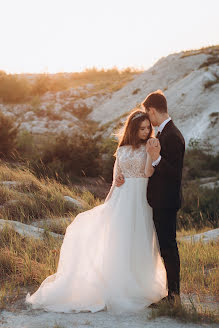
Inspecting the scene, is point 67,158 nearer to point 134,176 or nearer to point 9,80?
point 134,176

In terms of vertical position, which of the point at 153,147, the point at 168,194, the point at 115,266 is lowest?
the point at 115,266

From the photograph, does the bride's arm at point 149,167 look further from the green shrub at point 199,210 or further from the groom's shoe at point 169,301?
the green shrub at point 199,210

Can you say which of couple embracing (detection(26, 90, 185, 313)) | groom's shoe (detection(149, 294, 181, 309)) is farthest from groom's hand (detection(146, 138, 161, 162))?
groom's shoe (detection(149, 294, 181, 309))

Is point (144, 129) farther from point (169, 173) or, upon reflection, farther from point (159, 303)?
point (159, 303)

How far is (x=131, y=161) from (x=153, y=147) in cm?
37

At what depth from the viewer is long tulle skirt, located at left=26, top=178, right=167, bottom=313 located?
376cm

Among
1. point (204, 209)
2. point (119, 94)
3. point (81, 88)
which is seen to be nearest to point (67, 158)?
point (204, 209)

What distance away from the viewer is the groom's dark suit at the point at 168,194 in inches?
145

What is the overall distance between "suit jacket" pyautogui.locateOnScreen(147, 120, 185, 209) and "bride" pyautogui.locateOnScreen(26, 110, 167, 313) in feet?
0.49

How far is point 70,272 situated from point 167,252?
3.28ft

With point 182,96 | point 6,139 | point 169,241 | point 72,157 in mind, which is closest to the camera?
point 169,241

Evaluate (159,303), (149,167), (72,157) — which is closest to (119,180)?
(149,167)

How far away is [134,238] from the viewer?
153 inches

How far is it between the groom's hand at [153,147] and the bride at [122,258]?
14cm
